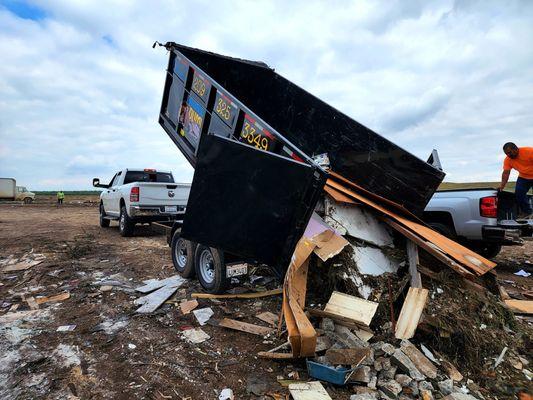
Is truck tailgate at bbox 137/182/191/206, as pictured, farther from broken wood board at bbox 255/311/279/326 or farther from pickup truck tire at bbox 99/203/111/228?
broken wood board at bbox 255/311/279/326

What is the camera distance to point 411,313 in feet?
11.1

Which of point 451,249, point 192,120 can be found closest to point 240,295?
point 451,249

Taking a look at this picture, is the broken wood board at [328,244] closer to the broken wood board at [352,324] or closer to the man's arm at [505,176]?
the broken wood board at [352,324]

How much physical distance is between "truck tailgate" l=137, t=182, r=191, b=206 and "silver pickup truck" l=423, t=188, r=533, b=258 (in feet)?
20.5

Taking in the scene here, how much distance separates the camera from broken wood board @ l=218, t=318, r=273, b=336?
3.79 metres

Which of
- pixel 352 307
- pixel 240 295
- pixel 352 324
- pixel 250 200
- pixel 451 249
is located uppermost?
pixel 250 200

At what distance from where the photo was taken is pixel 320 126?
241 inches

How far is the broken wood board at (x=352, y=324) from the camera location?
332cm

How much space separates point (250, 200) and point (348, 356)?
5.39 feet

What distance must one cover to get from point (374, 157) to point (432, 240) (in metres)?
1.60

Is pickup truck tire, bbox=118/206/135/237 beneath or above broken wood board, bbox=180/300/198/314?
above

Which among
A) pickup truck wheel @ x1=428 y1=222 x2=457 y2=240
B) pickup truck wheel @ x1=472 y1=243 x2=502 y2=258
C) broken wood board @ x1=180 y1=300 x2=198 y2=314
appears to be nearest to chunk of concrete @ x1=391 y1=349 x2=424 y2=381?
broken wood board @ x1=180 y1=300 x2=198 y2=314

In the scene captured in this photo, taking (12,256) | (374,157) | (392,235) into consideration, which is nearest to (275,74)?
(374,157)

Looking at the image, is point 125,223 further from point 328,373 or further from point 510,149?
point 510,149
